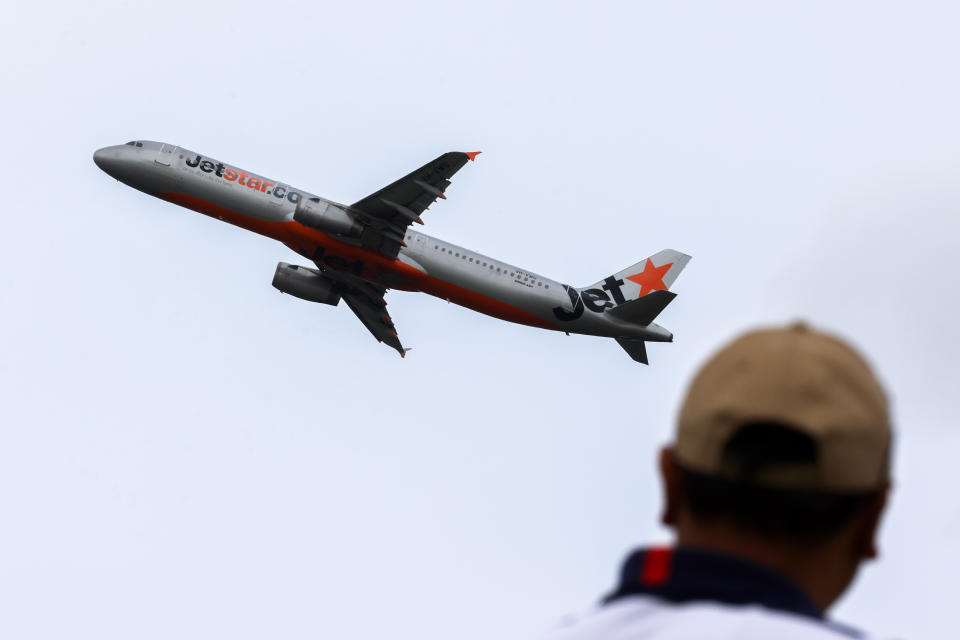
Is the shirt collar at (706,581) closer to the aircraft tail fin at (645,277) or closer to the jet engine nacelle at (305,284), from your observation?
the aircraft tail fin at (645,277)

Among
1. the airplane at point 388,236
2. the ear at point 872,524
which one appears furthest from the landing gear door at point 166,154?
the ear at point 872,524

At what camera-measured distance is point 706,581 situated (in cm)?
331

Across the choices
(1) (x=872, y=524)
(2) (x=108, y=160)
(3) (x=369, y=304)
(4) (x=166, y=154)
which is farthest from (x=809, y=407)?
(3) (x=369, y=304)

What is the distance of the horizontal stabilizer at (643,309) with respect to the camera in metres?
51.1

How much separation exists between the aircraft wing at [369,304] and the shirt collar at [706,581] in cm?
5132

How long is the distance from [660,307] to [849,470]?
1919 inches

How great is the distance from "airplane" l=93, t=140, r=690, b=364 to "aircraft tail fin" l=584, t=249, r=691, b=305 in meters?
2.91

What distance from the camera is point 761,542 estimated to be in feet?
11.2

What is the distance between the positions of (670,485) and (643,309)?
48.5 metres

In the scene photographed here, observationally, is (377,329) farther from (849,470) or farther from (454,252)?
(849,470)

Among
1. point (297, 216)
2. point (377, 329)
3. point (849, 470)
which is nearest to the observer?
point (849, 470)

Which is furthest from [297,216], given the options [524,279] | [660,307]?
[660,307]

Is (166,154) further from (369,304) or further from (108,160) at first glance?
(369,304)

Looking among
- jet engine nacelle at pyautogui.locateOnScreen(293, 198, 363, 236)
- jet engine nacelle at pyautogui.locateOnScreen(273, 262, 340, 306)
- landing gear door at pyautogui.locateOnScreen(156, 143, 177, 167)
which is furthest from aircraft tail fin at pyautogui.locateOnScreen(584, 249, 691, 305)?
landing gear door at pyautogui.locateOnScreen(156, 143, 177, 167)
